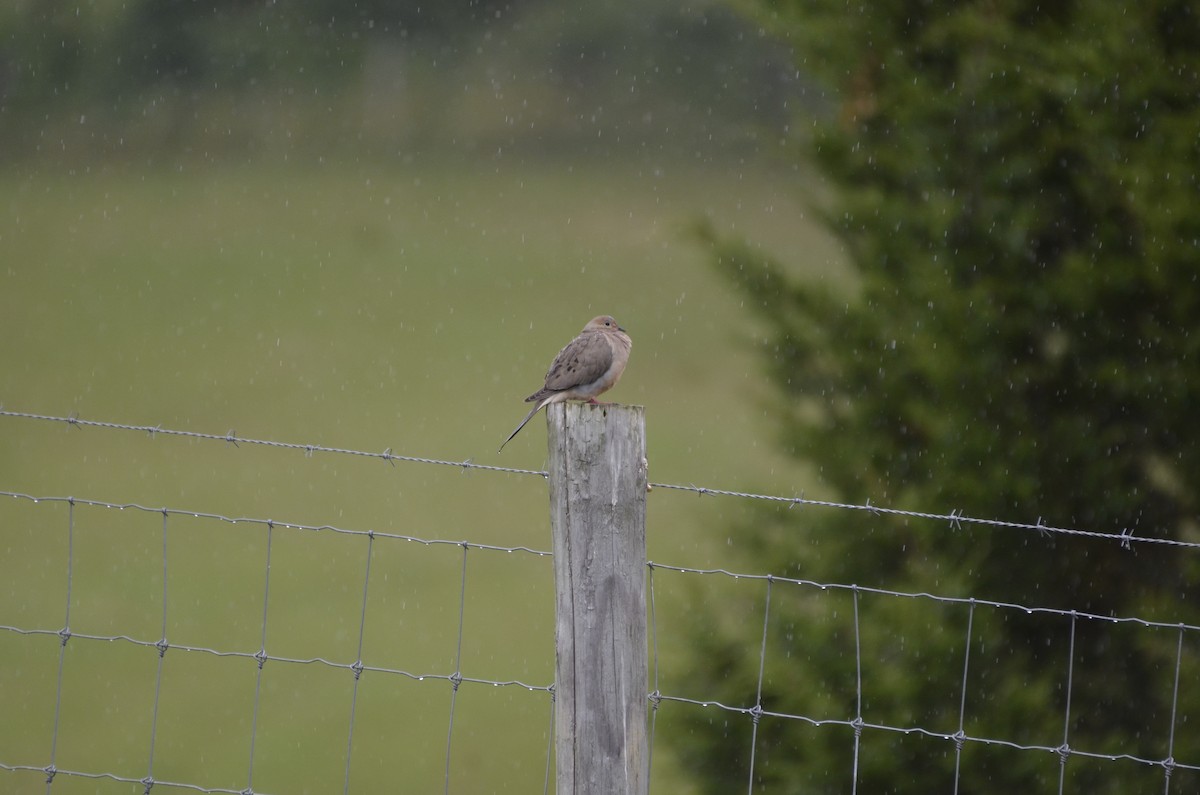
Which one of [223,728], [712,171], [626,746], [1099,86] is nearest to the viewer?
[626,746]

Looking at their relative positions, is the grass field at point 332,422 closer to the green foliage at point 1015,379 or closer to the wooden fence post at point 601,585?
the green foliage at point 1015,379

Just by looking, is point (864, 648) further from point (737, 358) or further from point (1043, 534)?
point (737, 358)

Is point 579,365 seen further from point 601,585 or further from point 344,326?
point 344,326

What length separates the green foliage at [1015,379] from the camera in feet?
15.7

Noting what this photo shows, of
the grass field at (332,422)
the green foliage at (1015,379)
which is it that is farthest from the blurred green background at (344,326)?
the green foliage at (1015,379)

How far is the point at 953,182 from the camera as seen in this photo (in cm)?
528

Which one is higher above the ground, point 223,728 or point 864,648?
point 864,648

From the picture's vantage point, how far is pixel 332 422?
22.1 metres

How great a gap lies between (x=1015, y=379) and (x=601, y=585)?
10.4 ft

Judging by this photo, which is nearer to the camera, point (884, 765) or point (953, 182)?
point (884, 765)

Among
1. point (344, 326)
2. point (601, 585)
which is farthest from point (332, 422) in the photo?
point (601, 585)

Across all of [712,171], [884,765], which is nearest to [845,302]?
[884,765]

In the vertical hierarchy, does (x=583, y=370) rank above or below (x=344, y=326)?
below

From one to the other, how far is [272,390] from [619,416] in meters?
21.7
